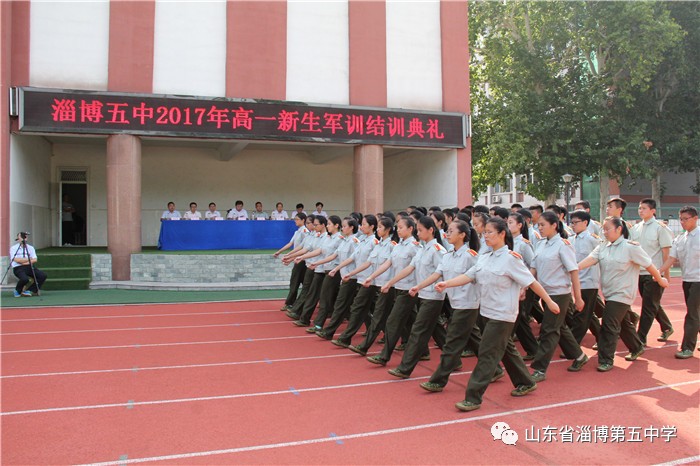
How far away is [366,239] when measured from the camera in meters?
7.28

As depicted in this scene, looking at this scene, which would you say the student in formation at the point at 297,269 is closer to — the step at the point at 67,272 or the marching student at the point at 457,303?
the marching student at the point at 457,303

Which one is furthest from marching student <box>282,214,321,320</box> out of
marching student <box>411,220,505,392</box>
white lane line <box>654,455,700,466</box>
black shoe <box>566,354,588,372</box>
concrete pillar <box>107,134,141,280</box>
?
white lane line <box>654,455,700,466</box>

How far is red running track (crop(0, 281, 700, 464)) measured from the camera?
3.66 m

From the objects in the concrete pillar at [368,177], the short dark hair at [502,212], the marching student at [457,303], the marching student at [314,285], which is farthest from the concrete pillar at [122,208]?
the marching student at [457,303]

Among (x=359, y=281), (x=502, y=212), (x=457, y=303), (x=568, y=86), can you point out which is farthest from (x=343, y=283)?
(x=568, y=86)

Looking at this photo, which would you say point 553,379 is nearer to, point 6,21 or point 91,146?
point 6,21

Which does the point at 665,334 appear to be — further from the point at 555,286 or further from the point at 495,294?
the point at 495,294

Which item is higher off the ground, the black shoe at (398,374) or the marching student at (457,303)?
the marching student at (457,303)

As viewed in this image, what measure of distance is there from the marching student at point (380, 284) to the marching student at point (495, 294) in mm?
1781

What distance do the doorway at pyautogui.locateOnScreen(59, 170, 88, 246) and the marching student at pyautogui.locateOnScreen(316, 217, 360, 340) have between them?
12.0 metres

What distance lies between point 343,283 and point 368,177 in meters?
7.63

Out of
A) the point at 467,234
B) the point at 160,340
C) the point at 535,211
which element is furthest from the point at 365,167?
the point at 467,234

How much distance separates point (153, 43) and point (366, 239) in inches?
352

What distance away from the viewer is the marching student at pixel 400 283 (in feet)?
18.9
